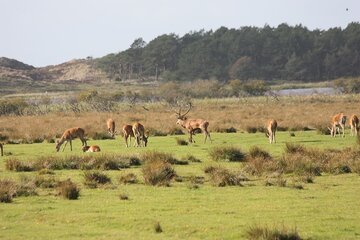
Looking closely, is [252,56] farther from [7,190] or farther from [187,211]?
[187,211]

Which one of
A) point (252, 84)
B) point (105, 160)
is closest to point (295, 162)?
point (105, 160)

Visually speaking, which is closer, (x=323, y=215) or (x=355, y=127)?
(x=323, y=215)

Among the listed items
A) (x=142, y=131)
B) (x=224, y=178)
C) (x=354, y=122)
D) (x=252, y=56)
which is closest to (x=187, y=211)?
(x=224, y=178)

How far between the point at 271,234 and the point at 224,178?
8.48 m

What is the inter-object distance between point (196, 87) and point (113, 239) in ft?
365

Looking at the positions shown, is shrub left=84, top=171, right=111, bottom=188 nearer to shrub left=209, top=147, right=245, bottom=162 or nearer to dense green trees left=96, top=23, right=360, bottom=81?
shrub left=209, top=147, right=245, bottom=162

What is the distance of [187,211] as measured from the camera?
1659 centimetres

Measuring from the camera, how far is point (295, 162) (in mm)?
24266

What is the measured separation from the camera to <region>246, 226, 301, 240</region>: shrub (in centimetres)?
1286

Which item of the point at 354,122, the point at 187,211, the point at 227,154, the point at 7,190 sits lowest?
the point at 227,154

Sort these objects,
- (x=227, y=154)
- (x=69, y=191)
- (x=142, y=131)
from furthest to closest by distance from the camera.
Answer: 1. (x=142, y=131)
2. (x=227, y=154)
3. (x=69, y=191)

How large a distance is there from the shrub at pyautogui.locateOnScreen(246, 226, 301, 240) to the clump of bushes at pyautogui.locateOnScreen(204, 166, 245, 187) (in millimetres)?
7742

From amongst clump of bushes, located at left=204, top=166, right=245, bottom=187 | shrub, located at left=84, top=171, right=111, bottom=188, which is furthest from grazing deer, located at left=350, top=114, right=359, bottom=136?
shrub, located at left=84, top=171, right=111, bottom=188

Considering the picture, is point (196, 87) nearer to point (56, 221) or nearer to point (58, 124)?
point (58, 124)
